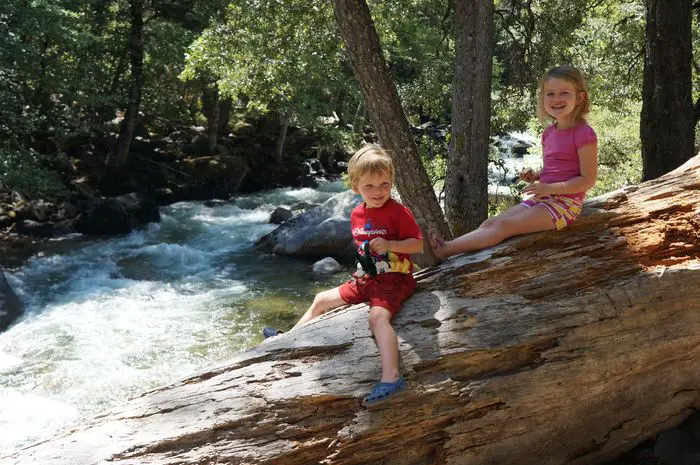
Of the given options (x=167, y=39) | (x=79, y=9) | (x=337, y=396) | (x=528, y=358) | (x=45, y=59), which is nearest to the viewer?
(x=337, y=396)

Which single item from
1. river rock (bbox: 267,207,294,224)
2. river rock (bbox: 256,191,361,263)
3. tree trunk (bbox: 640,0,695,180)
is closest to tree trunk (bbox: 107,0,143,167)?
river rock (bbox: 267,207,294,224)

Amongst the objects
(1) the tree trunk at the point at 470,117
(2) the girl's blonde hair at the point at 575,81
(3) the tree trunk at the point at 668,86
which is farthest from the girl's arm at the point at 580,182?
(3) the tree trunk at the point at 668,86

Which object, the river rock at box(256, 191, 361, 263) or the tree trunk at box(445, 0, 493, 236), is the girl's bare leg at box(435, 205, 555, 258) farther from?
the river rock at box(256, 191, 361, 263)

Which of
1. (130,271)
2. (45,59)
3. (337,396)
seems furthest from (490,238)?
(45,59)

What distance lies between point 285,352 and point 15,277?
1018 centimetres

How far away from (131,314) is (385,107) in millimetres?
6272

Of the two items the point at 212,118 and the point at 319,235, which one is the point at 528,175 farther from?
the point at 212,118

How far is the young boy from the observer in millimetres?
3430

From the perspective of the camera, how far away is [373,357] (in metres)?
3.41

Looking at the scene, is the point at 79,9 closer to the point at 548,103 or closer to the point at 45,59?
the point at 45,59

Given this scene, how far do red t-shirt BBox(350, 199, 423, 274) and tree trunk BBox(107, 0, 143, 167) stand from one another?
1584 centimetres

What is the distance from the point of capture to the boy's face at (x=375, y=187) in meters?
3.52

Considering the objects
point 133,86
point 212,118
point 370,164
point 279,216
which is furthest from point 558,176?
point 212,118

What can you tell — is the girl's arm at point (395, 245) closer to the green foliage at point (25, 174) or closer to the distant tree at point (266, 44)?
the distant tree at point (266, 44)
